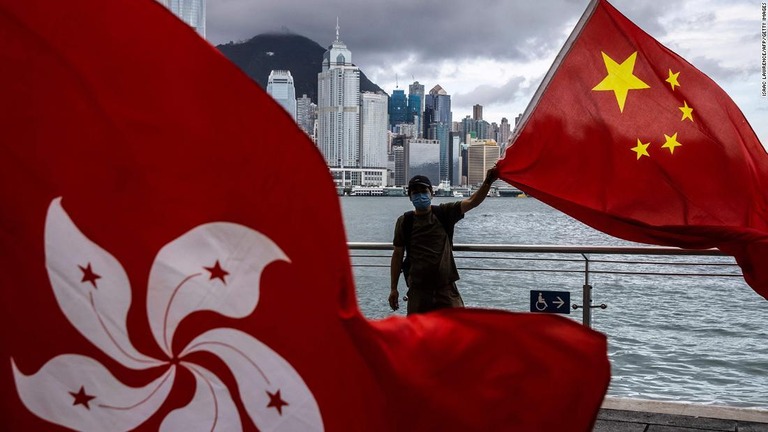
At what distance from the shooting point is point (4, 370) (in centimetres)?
270

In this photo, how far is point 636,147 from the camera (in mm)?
5605

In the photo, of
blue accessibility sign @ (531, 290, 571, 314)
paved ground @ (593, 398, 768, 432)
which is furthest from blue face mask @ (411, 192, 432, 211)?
paved ground @ (593, 398, 768, 432)

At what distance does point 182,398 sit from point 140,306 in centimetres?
28

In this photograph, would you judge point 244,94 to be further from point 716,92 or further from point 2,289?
point 716,92

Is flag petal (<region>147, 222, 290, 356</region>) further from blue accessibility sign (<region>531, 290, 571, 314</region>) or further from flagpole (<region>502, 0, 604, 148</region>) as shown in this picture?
blue accessibility sign (<region>531, 290, 571, 314</region>)

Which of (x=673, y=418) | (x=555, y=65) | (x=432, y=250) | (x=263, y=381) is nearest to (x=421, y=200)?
(x=432, y=250)

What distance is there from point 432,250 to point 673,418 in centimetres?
181

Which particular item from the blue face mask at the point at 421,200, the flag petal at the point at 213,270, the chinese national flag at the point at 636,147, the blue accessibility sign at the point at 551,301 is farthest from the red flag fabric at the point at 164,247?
the blue accessibility sign at the point at 551,301

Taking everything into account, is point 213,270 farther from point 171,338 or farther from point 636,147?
point 636,147

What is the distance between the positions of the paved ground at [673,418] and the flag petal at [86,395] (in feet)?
11.5

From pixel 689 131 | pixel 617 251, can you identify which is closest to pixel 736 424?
pixel 617 251

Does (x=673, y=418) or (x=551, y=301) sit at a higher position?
(x=551, y=301)

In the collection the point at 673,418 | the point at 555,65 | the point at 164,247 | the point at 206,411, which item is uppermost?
the point at 555,65

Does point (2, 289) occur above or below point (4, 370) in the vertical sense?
above
